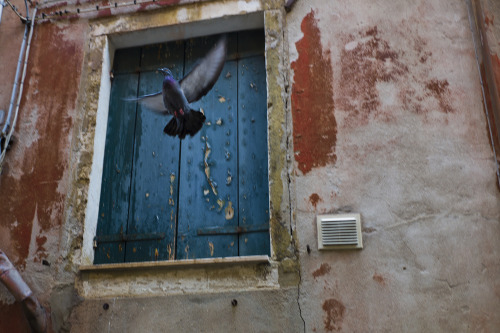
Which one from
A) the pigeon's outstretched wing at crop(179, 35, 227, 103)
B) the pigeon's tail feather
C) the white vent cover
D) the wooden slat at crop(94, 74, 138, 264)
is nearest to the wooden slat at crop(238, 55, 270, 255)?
the pigeon's outstretched wing at crop(179, 35, 227, 103)

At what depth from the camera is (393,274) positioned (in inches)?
124

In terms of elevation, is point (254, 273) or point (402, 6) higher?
point (402, 6)

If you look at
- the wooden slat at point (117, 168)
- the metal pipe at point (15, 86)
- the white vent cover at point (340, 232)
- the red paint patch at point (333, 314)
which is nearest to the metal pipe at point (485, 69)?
the white vent cover at point (340, 232)

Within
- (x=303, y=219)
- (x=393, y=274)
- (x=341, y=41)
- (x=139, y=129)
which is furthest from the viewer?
(x=139, y=129)

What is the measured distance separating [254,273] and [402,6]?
2095mm

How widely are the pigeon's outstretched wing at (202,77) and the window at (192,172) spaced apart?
52 mm

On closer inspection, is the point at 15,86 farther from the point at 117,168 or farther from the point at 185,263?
the point at 185,263

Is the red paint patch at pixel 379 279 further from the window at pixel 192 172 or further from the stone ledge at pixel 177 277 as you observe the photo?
the window at pixel 192 172

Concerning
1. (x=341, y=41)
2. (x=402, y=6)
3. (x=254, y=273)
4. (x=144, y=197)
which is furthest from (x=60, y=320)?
(x=402, y=6)

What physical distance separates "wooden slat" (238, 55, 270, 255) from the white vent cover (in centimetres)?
42

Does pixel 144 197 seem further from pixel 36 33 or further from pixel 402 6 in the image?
pixel 402 6

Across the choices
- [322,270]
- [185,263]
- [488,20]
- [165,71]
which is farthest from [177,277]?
[488,20]

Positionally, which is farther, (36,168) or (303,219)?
(36,168)

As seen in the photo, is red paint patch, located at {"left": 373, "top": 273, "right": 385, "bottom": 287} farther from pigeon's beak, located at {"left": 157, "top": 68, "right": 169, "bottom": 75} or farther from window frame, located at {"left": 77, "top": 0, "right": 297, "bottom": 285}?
pigeon's beak, located at {"left": 157, "top": 68, "right": 169, "bottom": 75}
